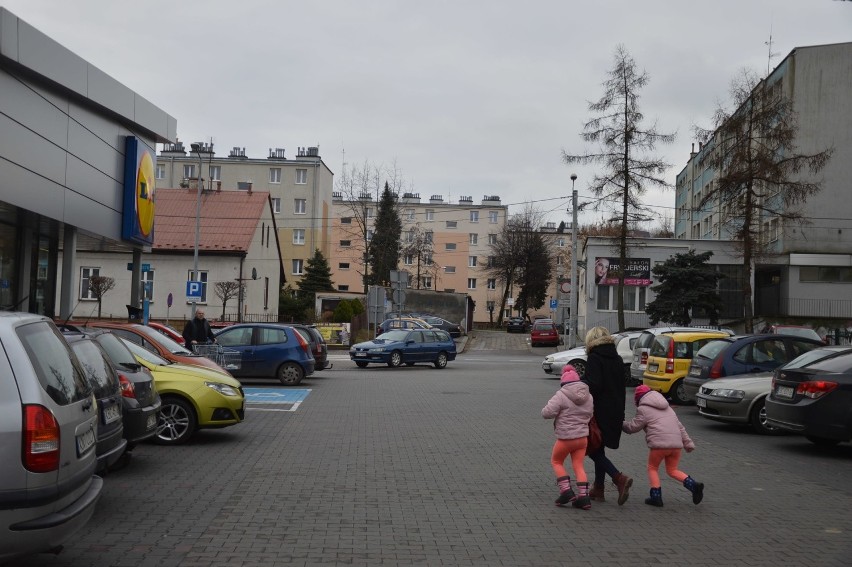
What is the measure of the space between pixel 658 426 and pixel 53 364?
5.51 meters

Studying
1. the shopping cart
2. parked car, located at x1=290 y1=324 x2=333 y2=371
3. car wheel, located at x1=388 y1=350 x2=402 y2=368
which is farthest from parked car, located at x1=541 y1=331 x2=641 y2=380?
the shopping cart

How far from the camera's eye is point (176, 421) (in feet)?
38.8

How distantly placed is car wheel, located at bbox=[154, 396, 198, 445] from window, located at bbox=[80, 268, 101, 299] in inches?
1502

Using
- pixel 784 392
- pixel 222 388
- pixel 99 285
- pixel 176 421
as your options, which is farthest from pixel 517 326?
pixel 176 421

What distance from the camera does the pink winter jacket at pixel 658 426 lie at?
8.38 metres

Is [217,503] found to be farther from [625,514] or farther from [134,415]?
[625,514]

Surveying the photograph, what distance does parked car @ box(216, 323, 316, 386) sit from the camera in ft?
73.3

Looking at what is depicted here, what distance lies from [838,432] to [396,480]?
6.08 metres

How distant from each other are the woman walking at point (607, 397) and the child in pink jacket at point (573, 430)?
7.2 inches

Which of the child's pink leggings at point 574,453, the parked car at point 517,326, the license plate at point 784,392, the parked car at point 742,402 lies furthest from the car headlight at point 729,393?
the parked car at point 517,326

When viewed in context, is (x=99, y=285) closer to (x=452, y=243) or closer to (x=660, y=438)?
(x=660, y=438)

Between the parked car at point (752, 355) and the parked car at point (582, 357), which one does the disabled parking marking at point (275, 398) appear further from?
the parked car at point (752, 355)

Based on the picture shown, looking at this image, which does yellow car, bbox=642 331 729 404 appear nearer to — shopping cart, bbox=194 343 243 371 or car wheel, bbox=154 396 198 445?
shopping cart, bbox=194 343 243 371

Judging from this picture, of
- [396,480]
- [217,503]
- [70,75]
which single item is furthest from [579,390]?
[70,75]
